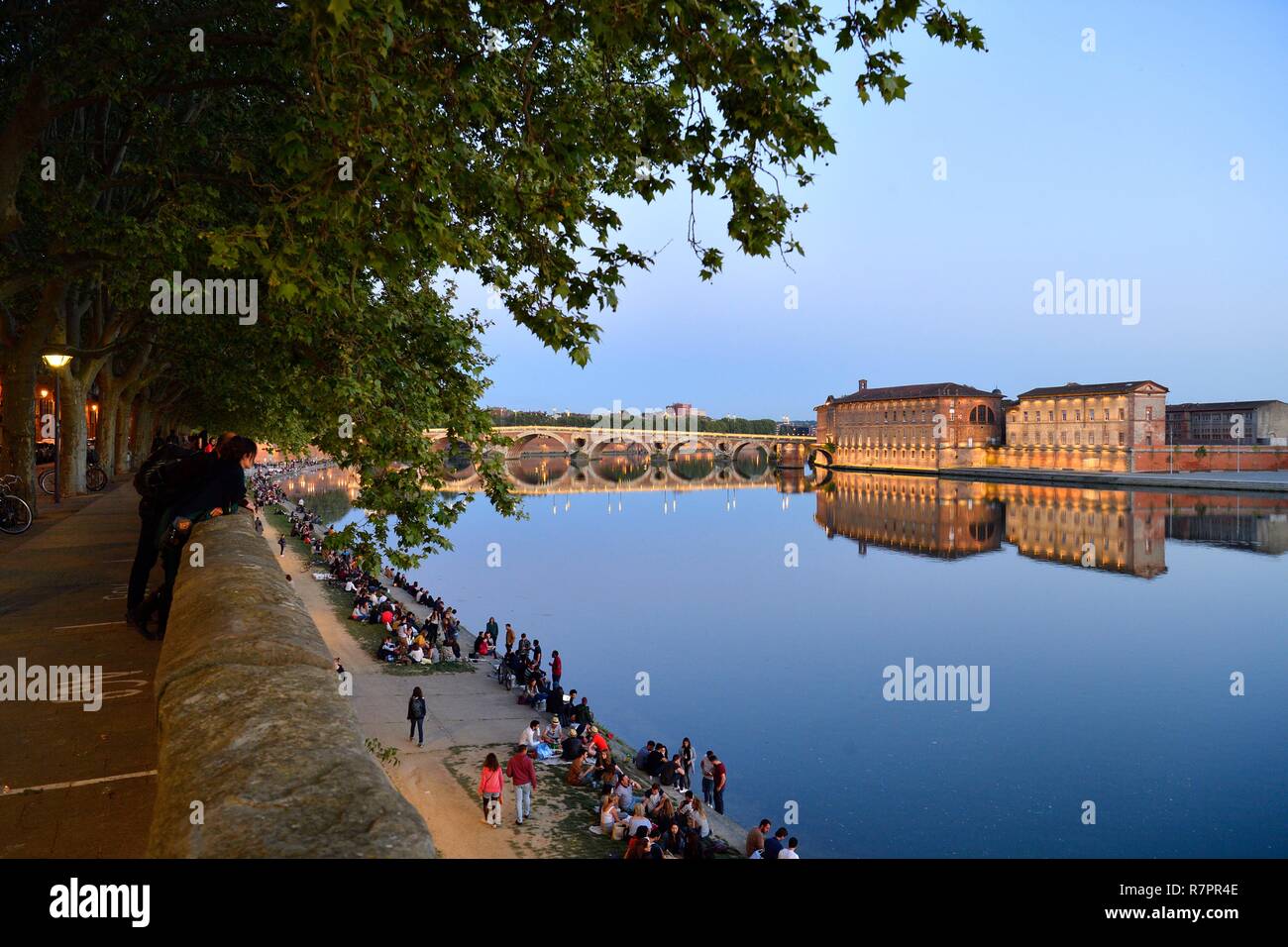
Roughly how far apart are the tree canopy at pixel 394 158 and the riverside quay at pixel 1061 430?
122449 mm

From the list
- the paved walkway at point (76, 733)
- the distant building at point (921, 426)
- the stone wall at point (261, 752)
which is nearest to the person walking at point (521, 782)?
the paved walkway at point (76, 733)

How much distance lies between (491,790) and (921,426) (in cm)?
13448

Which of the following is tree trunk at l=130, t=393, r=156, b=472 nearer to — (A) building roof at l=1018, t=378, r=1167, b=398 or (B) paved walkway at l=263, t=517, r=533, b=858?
(B) paved walkway at l=263, t=517, r=533, b=858

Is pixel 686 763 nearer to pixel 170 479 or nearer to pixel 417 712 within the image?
pixel 417 712

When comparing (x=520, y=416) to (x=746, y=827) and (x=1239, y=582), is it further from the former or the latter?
(x=746, y=827)

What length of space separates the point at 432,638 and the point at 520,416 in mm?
165455

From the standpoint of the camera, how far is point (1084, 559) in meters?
58.4

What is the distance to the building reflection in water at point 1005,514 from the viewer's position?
209 ft

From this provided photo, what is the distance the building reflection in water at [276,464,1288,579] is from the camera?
63750 millimetres

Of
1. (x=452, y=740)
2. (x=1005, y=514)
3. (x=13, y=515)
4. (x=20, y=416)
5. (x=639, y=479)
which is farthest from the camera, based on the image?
(x=639, y=479)

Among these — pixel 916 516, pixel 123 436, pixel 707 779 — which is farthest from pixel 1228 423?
pixel 123 436

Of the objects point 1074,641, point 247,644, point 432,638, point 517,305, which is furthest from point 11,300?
point 1074,641

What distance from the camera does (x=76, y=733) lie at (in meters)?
5.83

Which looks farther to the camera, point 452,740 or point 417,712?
point 452,740
